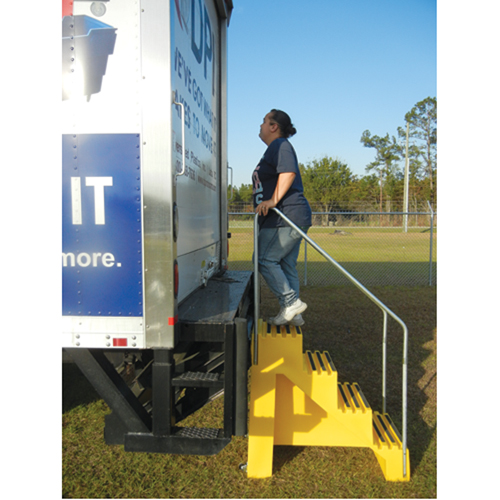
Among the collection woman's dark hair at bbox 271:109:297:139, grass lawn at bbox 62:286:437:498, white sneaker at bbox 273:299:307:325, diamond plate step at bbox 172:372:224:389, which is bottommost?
grass lawn at bbox 62:286:437:498

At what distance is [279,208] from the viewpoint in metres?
3.30

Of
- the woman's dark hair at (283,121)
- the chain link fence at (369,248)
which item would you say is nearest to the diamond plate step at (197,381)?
the woman's dark hair at (283,121)

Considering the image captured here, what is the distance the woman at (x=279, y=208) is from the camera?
3.15 m

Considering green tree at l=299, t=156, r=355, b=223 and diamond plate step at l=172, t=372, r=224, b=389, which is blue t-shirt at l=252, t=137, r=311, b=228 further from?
green tree at l=299, t=156, r=355, b=223

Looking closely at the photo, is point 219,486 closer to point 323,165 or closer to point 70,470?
point 70,470

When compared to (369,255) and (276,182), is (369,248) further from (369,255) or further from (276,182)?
(276,182)

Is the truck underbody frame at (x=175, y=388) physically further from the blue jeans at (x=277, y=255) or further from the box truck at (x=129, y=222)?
the blue jeans at (x=277, y=255)

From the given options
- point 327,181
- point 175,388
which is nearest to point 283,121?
point 175,388

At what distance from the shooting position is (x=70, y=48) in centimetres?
214

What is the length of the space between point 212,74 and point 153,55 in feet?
6.42

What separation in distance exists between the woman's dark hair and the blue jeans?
816 mm

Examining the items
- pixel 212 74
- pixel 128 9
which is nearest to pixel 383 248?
pixel 212 74

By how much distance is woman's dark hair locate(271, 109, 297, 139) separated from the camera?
133 inches

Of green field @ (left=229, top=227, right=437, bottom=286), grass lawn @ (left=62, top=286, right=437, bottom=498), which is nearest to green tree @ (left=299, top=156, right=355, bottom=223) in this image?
green field @ (left=229, top=227, right=437, bottom=286)
